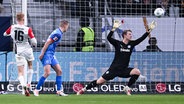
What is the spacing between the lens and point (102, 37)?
1020 inches

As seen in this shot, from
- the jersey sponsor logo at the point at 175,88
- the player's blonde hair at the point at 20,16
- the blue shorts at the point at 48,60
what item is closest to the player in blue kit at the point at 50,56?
the blue shorts at the point at 48,60

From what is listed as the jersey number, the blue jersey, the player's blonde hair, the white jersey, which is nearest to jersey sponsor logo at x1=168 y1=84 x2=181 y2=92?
the blue jersey

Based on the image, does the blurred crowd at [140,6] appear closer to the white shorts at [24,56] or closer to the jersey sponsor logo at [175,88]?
the jersey sponsor logo at [175,88]

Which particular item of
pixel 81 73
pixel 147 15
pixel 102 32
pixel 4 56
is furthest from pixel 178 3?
pixel 4 56

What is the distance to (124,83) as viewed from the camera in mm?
24781

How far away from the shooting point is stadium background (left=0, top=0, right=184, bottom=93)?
24.3m

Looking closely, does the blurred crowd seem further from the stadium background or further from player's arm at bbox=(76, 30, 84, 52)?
player's arm at bbox=(76, 30, 84, 52)

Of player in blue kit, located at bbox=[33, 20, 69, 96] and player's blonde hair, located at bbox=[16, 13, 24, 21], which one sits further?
player in blue kit, located at bbox=[33, 20, 69, 96]

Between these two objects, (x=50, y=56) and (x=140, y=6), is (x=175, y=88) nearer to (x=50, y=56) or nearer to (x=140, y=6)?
(x=140, y=6)

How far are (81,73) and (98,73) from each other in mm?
658

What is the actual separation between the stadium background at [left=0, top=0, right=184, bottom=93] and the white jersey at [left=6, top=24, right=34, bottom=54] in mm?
2876

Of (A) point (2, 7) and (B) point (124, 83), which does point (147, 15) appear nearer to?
(B) point (124, 83)

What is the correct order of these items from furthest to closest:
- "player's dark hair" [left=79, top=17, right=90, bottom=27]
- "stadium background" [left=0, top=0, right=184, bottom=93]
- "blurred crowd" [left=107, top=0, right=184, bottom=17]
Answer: "blurred crowd" [left=107, top=0, right=184, bottom=17]
"player's dark hair" [left=79, top=17, right=90, bottom=27]
"stadium background" [left=0, top=0, right=184, bottom=93]

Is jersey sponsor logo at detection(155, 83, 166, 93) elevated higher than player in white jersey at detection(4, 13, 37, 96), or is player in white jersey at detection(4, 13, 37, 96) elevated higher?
player in white jersey at detection(4, 13, 37, 96)
